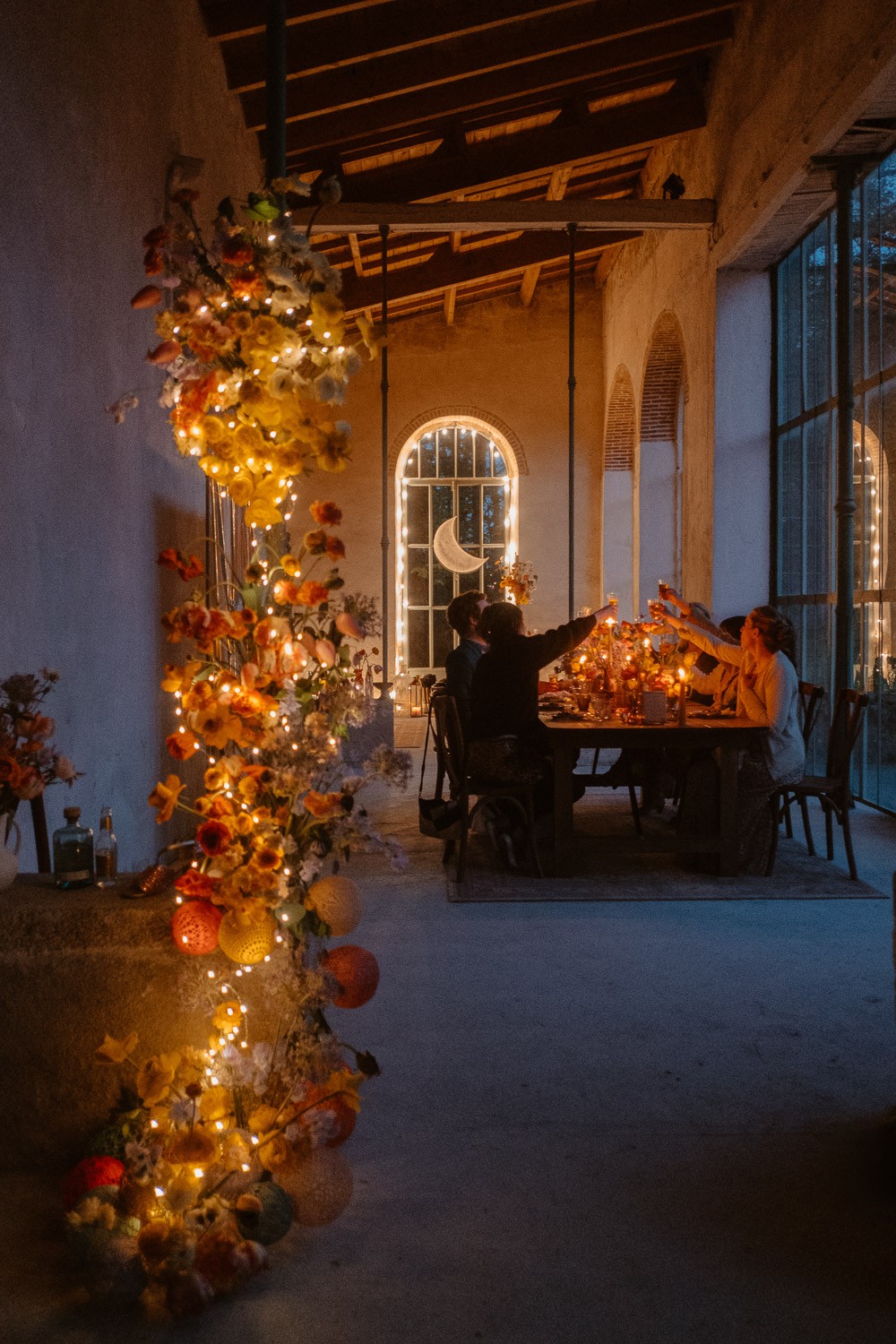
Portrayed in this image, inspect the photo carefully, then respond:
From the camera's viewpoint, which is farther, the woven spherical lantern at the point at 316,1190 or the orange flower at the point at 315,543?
the orange flower at the point at 315,543

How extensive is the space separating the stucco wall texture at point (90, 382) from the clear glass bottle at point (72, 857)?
960 mm

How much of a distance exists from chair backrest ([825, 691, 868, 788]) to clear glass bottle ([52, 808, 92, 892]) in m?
3.55

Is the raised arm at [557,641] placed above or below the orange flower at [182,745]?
above

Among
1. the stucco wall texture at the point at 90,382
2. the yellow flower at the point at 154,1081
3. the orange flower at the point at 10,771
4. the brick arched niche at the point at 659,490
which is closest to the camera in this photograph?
the yellow flower at the point at 154,1081

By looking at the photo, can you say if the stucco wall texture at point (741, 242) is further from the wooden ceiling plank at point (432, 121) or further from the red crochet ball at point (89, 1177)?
the red crochet ball at point (89, 1177)

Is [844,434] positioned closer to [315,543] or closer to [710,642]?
[710,642]

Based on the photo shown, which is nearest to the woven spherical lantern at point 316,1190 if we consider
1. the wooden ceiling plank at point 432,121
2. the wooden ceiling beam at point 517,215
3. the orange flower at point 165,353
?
the orange flower at point 165,353

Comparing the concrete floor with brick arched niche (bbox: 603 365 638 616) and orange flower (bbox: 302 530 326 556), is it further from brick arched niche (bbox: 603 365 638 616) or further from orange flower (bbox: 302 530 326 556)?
brick arched niche (bbox: 603 365 638 616)

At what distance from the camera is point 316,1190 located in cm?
225

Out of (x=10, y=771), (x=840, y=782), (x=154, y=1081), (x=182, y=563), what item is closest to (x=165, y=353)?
(x=182, y=563)

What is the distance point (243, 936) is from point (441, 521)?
38.8ft

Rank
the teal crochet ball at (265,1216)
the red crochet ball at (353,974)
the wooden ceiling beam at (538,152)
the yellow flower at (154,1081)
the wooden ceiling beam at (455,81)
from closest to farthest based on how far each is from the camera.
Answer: the teal crochet ball at (265,1216), the yellow flower at (154,1081), the red crochet ball at (353,974), the wooden ceiling beam at (455,81), the wooden ceiling beam at (538,152)

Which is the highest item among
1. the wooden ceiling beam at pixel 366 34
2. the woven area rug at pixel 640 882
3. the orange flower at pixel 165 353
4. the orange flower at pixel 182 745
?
the wooden ceiling beam at pixel 366 34

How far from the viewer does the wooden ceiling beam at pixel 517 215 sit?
25.8 feet
